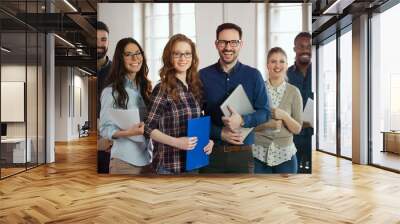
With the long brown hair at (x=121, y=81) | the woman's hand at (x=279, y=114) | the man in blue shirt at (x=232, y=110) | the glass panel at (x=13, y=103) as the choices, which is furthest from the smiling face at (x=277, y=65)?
the glass panel at (x=13, y=103)

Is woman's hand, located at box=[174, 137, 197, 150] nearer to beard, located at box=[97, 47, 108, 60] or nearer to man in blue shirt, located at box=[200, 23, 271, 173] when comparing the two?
man in blue shirt, located at box=[200, 23, 271, 173]

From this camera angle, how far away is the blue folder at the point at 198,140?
651 cm

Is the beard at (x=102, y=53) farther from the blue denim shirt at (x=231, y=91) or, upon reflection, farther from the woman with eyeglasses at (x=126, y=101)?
the blue denim shirt at (x=231, y=91)

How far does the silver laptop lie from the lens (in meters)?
6.66

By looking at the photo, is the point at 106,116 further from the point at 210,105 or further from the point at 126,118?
the point at 210,105

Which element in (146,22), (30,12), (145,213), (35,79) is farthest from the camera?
(35,79)

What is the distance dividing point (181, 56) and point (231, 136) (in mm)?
1628

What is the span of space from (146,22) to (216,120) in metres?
2.12

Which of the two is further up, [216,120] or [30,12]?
[30,12]

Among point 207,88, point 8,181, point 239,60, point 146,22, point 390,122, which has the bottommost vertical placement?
point 8,181

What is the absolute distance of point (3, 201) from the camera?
4.92 m

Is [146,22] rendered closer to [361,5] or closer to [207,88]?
[207,88]

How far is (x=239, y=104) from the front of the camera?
21.9ft

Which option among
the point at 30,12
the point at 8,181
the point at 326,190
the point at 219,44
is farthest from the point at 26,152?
the point at 326,190
